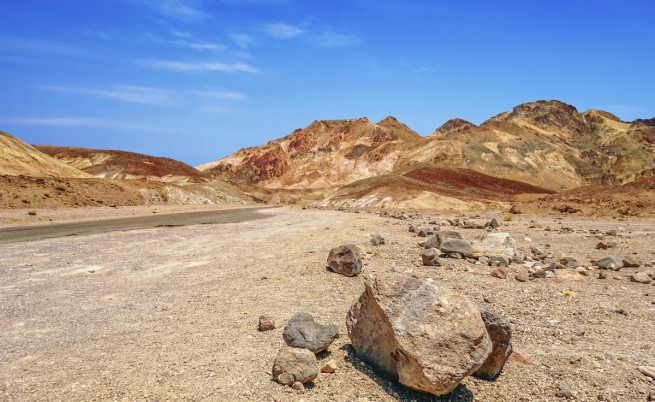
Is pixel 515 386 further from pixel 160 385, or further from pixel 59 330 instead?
pixel 59 330

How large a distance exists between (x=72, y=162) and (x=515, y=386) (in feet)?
362

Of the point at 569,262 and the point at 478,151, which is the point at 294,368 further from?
the point at 478,151

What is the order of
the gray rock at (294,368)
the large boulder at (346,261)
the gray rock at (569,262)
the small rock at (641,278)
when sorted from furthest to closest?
the gray rock at (569,262), the large boulder at (346,261), the small rock at (641,278), the gray rock at (294,368)

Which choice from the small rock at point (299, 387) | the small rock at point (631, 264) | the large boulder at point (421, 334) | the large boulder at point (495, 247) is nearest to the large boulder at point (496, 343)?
the large boulder at point (421, 334)

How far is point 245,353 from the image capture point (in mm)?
7590

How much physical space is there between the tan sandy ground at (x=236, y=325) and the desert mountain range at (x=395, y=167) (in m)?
30.8

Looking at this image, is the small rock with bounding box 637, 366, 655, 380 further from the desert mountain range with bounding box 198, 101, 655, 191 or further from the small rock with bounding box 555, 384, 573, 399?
the desert mountain range with bounding box 198, 101, 655, 191

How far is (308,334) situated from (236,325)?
2.20 meters

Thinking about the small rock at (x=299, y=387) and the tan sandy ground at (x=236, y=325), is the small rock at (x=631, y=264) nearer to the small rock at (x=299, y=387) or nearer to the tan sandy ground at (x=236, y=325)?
the tan sandy ground at (x=236, y=325)

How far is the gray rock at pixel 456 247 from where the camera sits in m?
15.5

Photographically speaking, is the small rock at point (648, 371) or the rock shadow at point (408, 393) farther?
the small rock at point (648, 371)

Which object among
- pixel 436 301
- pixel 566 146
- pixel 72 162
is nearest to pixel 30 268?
pixel 436 301

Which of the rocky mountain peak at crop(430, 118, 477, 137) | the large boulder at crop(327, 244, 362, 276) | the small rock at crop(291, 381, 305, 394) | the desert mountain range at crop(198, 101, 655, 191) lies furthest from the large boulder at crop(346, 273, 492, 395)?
the rocky mountain peak at crop(430, 118, 477, 137)

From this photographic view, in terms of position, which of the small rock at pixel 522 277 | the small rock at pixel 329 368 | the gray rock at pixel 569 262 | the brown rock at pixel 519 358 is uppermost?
the gray rock at pixel 569 262
